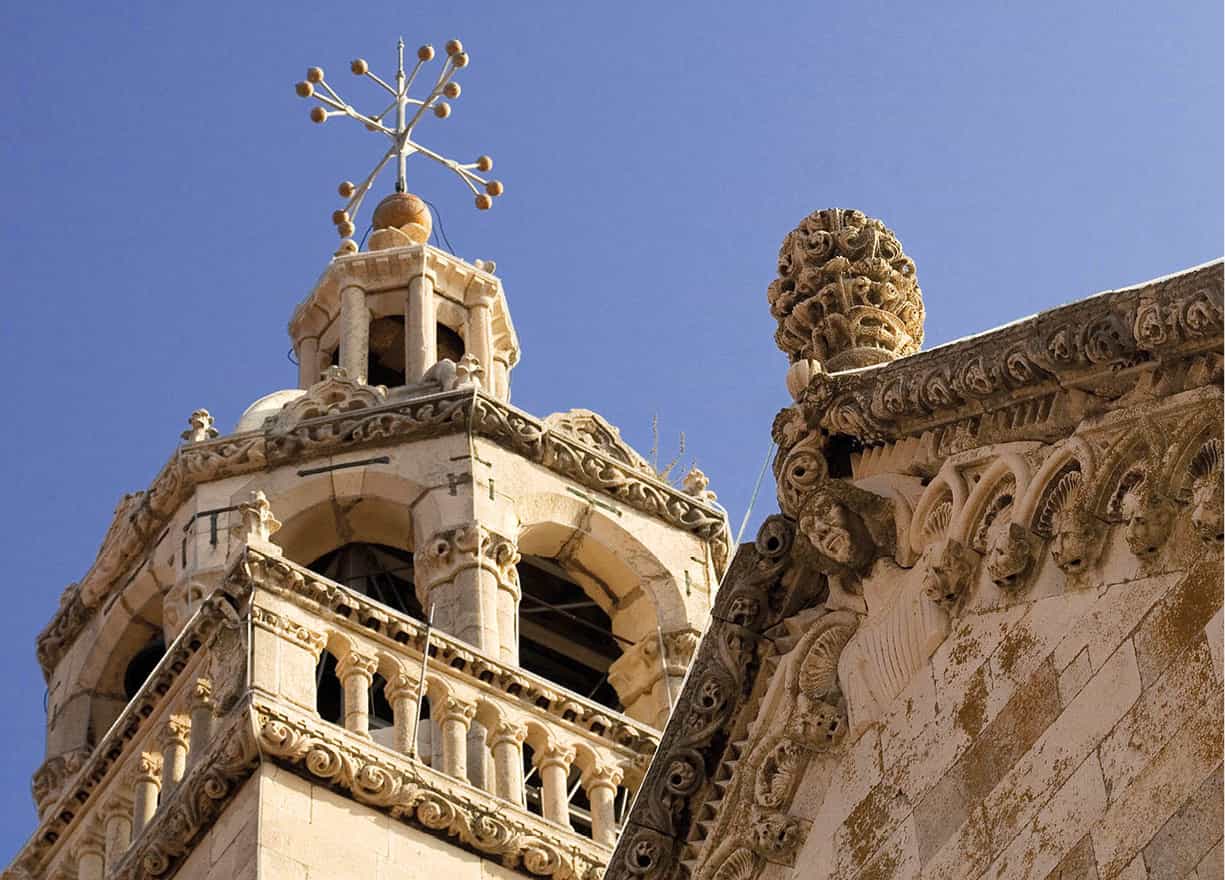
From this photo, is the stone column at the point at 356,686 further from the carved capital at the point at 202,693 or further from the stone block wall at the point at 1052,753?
the stone block wall at the point at 1052,753

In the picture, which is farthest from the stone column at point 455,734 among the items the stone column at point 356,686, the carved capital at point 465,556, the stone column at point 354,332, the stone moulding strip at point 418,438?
the stone column at point 354,332

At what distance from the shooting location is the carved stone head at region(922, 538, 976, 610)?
380 inches

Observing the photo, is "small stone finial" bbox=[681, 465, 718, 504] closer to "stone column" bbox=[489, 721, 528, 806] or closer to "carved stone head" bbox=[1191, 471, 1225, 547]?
"stone column" bbox=[489, 721, 528, 806]

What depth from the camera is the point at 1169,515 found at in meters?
8.86

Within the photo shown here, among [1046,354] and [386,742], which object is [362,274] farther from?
[1046,354]

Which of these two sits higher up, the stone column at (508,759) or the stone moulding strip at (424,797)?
the stone column at (508,759)

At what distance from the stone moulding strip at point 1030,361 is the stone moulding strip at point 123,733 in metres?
7.62

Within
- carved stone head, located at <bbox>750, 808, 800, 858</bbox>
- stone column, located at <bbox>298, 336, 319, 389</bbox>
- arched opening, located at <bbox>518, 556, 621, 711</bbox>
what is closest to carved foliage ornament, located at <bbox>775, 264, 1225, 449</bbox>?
carved stone head, located at <bbox>750, 808, 800, 858</bbox>

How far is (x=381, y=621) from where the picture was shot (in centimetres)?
1770

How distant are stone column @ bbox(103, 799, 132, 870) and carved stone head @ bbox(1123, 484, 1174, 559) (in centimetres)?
1000

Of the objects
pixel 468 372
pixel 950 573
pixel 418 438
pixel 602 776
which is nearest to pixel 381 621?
pixel 602 776

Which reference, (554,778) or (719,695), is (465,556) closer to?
(554,778)

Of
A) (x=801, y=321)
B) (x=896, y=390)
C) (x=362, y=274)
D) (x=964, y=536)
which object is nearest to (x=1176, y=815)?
(x=964, y=536)

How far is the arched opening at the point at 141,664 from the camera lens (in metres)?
21.6
